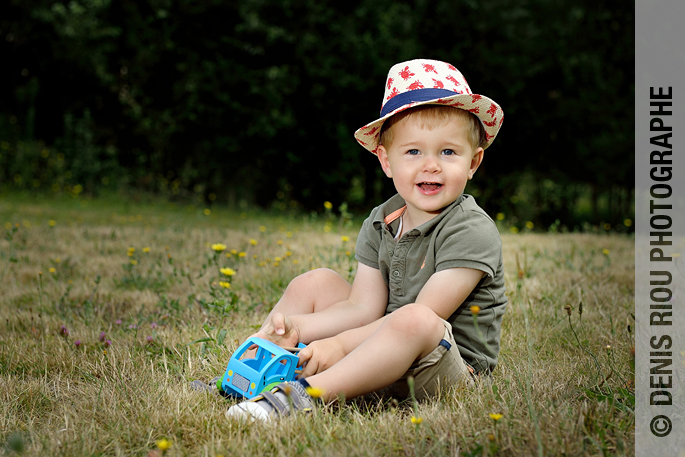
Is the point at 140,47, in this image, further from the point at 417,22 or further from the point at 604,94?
the point at 604,94

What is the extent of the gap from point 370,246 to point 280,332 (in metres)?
0.59

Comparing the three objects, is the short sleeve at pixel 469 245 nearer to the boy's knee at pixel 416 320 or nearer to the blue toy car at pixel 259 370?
the boy's knee at pixel 416 320

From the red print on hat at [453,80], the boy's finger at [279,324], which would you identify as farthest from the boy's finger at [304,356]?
the red print on hat at [453,80]

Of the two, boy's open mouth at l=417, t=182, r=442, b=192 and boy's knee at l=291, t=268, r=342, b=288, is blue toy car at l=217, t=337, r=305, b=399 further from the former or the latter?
boy's open mouth at l=417, t=182, r=442, b=192

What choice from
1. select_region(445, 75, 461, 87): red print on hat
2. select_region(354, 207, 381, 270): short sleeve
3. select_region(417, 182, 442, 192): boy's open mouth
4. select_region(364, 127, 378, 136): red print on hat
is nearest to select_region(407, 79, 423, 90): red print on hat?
select_region(445, 75, 461, 87): red print on hat

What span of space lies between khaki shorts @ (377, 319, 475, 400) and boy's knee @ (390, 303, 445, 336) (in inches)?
3.7

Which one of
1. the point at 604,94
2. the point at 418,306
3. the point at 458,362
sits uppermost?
the point at 604,94

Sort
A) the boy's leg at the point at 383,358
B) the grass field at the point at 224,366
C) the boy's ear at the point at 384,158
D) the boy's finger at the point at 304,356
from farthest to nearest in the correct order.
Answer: the boy's ear at the point at 384,158 → the boy's finger at the point at 304,356 → the boy's leg at the point at 383,358 → the grass field at the point at 224,366

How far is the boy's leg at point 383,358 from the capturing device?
1868 mm

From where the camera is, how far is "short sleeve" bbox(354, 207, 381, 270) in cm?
245

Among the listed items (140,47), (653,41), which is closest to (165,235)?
(140,47)

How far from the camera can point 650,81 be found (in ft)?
30.7

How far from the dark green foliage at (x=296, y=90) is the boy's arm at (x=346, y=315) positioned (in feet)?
23.7

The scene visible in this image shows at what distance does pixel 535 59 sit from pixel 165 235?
7.02 m
